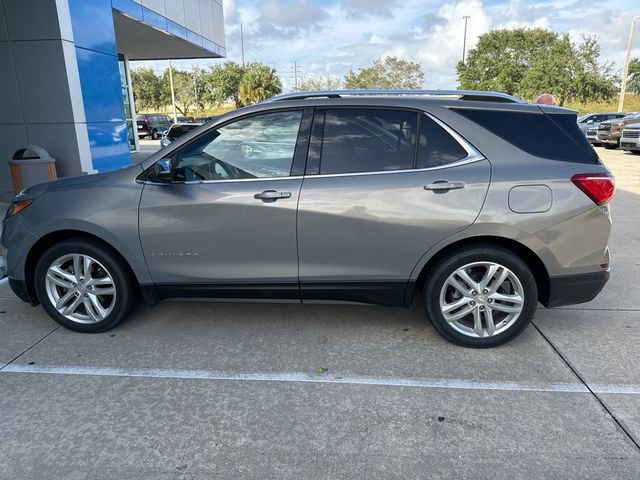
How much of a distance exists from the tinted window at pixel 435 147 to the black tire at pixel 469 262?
660mm

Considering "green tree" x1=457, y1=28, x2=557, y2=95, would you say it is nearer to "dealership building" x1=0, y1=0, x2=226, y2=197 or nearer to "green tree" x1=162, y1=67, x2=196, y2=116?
"green tree" x1=162, y1=67, x2=196, y2=116

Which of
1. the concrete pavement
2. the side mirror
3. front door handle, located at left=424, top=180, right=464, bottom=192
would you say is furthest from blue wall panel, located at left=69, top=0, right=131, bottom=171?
front door handle, located at left=424, top=180, right=464, bottom=192

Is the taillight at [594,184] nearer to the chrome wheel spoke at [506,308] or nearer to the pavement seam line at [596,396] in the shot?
the chrome wheel spoke at [506,308]

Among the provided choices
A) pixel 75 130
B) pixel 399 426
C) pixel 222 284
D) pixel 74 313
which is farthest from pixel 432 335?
pixel 75 130

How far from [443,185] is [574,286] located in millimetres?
1209

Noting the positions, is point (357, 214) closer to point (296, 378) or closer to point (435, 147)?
point (435, 147)

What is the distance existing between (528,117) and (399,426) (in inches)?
91.2

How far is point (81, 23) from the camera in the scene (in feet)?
29.5

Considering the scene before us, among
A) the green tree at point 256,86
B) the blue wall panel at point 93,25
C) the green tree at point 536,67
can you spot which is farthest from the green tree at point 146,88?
the blue wall panel at point 93,25

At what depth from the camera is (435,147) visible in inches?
135

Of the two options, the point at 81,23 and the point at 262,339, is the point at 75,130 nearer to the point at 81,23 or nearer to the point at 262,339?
the point at 81,23

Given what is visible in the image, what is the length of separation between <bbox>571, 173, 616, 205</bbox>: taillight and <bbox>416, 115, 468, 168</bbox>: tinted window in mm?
779

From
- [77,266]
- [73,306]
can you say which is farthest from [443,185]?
[73,306]

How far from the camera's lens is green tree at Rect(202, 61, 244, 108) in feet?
187
